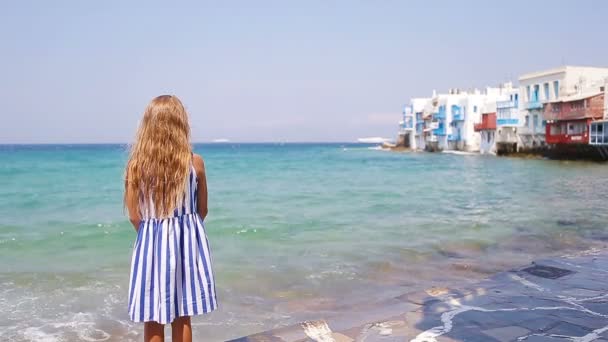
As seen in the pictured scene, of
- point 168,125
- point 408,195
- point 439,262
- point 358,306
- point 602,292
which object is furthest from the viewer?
point 408,195

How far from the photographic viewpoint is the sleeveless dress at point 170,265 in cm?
280

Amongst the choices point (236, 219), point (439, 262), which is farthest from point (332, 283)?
point (236, 219)

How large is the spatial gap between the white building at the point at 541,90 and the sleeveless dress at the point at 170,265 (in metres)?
50.1

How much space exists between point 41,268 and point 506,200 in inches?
578

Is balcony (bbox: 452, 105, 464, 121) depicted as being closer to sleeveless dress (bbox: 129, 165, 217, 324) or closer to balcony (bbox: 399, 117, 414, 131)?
balcony (bbox: 399, 117, 414, 131)

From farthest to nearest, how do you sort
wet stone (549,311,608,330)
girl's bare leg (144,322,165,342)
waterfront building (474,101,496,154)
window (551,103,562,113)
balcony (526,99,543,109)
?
waterfront building (474,101,496,154)
balcony (526,99,543,109)
window (551,103,562,113)
wet stone (549,311,608,330)
girl's bare leg (144,322,165,342)

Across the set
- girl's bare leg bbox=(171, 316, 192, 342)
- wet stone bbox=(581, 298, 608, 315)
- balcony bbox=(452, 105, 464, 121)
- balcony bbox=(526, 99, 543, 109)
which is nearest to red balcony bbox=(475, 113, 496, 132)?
balcony bbox=(452, 105, 464, 121)

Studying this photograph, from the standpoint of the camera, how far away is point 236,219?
13742 millimetres

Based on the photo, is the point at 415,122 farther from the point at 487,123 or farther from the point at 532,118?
the point at 532,118

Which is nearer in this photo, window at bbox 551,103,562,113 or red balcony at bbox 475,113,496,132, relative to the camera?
window at bbox 551,103,562,113

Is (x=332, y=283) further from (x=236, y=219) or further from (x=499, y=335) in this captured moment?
(x=236, y=219)

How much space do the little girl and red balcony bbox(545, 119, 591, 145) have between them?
4547 cm

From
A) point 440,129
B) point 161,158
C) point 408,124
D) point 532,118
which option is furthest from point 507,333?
point 408,124

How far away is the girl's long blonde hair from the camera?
109 inches
